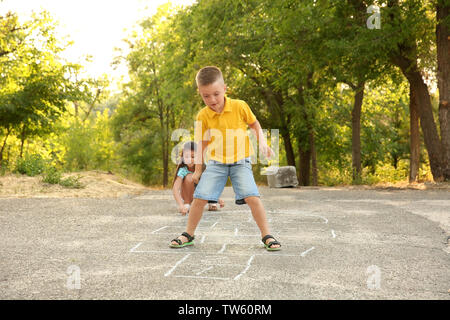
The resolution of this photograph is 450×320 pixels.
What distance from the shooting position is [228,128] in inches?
171

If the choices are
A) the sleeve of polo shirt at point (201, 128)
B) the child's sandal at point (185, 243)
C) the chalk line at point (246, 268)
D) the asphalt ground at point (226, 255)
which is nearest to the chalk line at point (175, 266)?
the asphalt ground at point (226, 255)

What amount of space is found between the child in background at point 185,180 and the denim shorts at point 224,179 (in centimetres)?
263

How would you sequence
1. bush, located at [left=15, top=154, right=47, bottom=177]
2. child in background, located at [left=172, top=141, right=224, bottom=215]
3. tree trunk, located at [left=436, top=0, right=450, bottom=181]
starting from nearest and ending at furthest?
child in background, located at [left=172, top=141, right=224, bottom=215] < tree trunk, located at [left=436, top=0, right=450, bottom=181] < bush, located at [left=15, top=154, right=47, bottom=177]

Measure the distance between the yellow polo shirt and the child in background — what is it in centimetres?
267

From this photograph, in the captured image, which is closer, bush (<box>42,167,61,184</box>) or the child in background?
the child in background

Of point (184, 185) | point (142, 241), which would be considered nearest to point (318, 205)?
point (184, 185)

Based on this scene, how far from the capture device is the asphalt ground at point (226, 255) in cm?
306

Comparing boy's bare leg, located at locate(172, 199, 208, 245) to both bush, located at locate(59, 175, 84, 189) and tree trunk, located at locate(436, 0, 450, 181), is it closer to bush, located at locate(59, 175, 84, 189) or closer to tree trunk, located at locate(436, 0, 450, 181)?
bush, located at locate(59, 175, 84, 189)

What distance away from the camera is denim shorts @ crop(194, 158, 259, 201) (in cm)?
436

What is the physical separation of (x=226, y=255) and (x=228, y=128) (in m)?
1.13

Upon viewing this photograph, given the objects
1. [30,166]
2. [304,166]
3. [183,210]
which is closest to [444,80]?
[183,210]

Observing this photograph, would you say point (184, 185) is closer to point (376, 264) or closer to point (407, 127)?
point (376, 264)

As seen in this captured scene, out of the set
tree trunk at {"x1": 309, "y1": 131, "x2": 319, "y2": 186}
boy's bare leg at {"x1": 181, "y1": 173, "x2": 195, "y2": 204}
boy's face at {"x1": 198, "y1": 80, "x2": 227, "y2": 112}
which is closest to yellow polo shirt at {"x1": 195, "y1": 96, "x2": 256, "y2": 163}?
boy's face at {"x1": 198, "y1": 80, "x2": 227, "y2": 112}

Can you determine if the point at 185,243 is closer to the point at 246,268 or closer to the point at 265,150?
the point at 246,268
